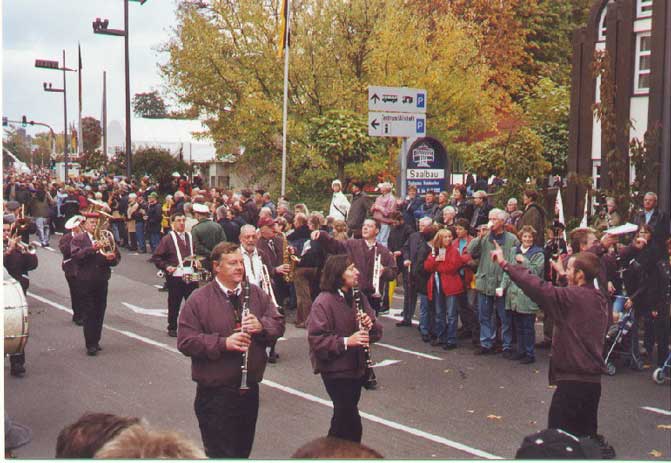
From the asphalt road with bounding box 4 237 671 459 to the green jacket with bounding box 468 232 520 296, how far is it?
2.79ft

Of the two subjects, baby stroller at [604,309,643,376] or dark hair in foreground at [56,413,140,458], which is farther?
baby stroller at [604,309,643,376]

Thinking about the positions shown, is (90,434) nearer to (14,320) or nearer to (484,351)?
(14,320)

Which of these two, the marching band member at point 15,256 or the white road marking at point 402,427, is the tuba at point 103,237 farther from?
the white road marking at point 402,427

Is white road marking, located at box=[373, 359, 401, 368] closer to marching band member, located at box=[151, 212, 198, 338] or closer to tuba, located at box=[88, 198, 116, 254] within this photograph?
marching band member, located at box=[151, 212, 198, 338]

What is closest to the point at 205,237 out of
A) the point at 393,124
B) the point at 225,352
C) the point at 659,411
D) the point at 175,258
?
the point at 175,258

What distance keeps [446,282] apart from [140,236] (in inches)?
488

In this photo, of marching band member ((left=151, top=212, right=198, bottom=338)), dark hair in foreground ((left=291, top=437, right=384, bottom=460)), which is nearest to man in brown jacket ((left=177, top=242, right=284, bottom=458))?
dark hair in foreground ((left=291, top=437, right=384, bottom=460))

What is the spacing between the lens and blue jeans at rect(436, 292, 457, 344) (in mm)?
11594

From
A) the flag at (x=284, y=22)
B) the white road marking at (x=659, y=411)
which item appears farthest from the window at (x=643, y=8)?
the white road marking at (x=659, y=411)

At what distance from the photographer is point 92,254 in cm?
1087

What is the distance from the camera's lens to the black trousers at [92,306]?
10852 millimetres

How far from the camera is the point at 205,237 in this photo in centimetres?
1234

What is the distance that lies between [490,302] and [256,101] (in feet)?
49.3

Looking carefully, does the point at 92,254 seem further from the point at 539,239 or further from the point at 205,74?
the point at 205,74
